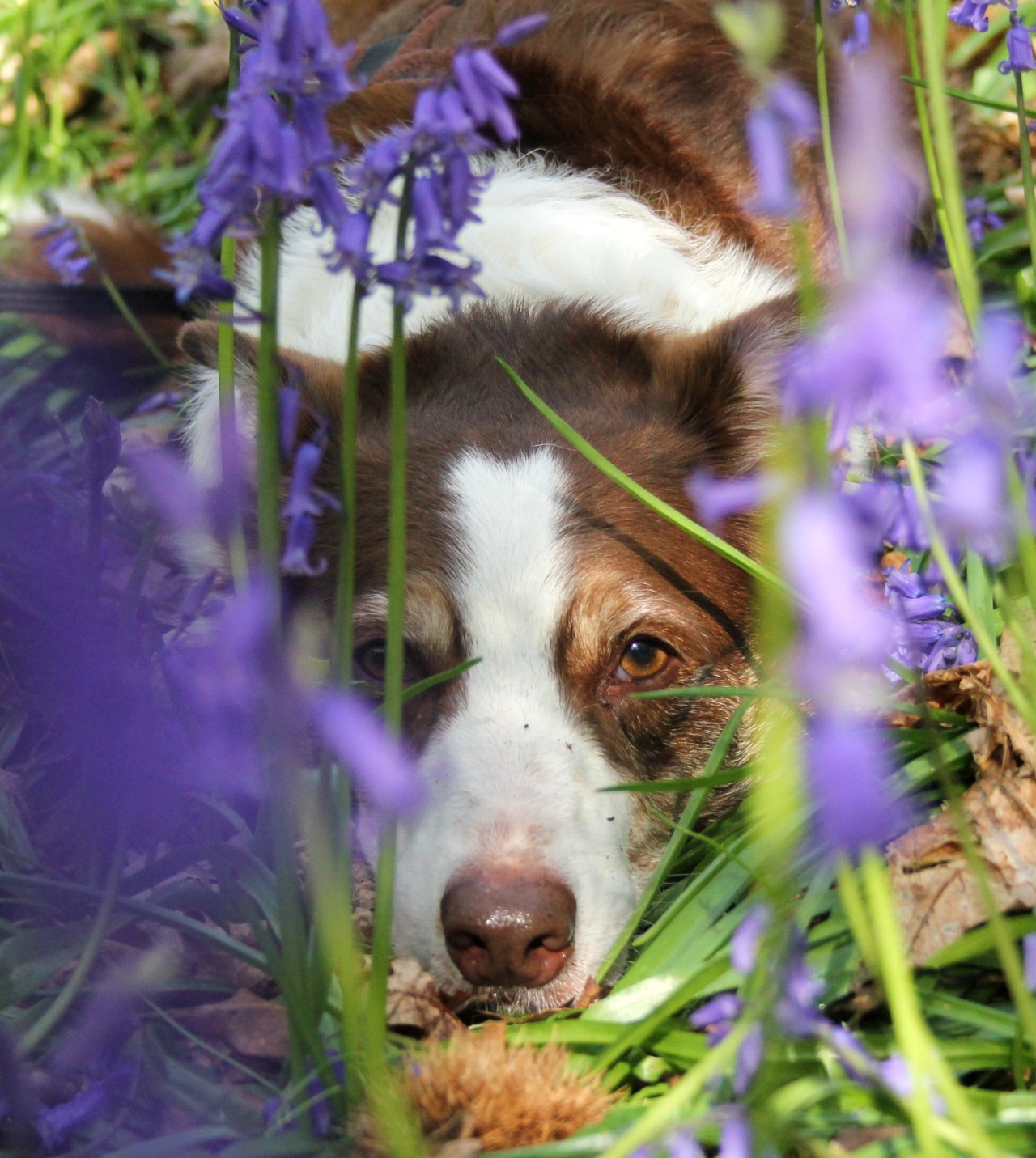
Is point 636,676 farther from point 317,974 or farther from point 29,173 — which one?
point 29,173

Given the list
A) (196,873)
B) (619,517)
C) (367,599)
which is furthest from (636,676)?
(196,873)

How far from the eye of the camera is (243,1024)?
1.80 m

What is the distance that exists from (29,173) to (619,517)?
13.9 feet

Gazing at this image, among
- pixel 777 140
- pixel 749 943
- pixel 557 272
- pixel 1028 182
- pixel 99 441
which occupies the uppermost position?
pixel 557 272

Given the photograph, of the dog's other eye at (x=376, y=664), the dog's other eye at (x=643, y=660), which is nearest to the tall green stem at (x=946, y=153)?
the dog's other eye at (x=643, y=660)

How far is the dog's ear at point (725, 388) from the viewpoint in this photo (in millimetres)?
2748

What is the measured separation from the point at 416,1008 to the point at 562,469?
120 centimetres

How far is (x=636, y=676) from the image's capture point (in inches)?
103

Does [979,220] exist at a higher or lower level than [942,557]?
higher

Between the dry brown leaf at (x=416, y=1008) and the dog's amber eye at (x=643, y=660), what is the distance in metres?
0.87

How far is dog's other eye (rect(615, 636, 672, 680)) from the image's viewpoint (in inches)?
102

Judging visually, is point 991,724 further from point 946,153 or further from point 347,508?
point 347,508

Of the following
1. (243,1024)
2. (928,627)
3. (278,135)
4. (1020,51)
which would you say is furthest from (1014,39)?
(243,1024)

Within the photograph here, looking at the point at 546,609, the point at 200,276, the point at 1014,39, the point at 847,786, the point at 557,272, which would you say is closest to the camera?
the point at 847,786
